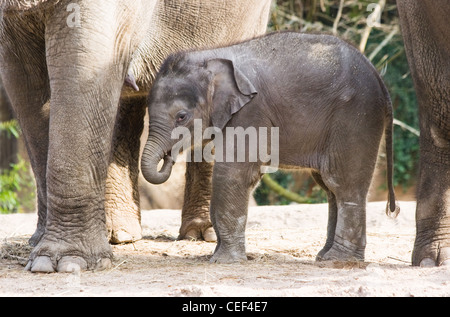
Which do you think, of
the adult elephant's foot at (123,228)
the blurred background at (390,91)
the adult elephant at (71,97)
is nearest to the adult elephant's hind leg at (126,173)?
the adult elephant's foot at (123,228)

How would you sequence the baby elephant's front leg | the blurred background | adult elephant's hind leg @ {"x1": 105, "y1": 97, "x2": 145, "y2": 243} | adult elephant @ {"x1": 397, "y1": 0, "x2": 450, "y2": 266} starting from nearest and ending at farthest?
adult elephant @ {"x1": 397, "y1": 0, "x2": 450, "y2": 266}, the baby elephant's front leg, adult elephant's hind leg @ {"x1": 105, "y1": 97, "x2": 145, "y2": 243}, the blurred background

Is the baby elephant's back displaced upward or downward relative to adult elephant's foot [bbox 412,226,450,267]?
upward

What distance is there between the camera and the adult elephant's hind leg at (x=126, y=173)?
5703 mm

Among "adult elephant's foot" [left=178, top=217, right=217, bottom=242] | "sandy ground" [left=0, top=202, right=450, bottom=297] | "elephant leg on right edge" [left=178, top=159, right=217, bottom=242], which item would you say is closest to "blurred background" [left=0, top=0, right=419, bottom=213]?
"sandy ground" [left=0, top=202, right=450, bottom=297]

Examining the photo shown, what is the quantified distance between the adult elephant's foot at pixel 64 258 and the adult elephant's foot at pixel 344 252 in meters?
1.16

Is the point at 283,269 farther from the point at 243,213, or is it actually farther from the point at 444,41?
the point at 444,41

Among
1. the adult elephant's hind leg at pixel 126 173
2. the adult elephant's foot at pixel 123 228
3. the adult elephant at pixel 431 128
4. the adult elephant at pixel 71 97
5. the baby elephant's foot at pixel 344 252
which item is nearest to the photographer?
the adult elephant at pixel 71 97

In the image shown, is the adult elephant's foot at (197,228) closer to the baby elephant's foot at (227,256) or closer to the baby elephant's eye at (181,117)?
the baby elephant's foot at (227,256)

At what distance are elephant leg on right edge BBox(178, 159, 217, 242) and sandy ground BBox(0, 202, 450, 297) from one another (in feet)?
0.45

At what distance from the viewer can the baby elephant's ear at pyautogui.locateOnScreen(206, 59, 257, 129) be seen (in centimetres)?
449

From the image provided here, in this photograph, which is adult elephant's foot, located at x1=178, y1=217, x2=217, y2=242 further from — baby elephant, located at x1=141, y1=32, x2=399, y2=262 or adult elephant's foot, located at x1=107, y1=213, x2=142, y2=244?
baby elephant, located at x1=141, y1=32, x2=399, y2=262

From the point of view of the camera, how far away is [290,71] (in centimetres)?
458

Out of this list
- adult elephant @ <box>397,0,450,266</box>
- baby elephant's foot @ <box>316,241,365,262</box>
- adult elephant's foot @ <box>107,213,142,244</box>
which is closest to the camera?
adult elephant @ <box>397,0,450,266</box>
